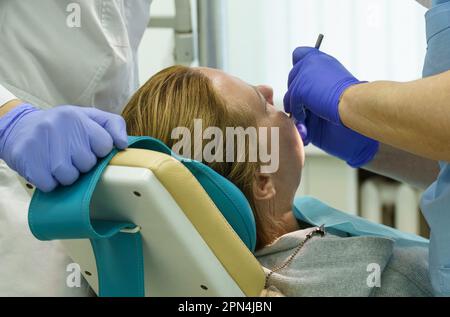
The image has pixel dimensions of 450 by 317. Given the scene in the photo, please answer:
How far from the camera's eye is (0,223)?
1379mm

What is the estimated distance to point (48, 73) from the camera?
1500 mm

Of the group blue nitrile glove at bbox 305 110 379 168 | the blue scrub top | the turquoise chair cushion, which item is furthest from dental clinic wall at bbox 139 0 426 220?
the turquoise chair cushion

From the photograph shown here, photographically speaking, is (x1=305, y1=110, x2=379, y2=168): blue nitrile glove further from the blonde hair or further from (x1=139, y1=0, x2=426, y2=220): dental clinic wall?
(x1=139, y1=0, x2=426, y2=220): dental clinic wall

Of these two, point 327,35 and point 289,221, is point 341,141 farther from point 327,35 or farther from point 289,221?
point 327,35

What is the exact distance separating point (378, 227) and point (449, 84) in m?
0.59

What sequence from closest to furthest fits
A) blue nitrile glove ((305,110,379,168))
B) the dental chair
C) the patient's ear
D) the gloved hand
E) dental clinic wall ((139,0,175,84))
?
1. the dental chair
2. the gloved hand
3. the patient's ear
4. blue nitrile glove ((305,110,379,168))
5. dental clinic wall ((139,0,175,84))

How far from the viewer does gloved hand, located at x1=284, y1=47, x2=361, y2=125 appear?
1.30 meters

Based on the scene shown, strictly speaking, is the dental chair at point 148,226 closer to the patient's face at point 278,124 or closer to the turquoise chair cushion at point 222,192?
the turquoise chair cushion at point 222,192

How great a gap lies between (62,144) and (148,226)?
18cm

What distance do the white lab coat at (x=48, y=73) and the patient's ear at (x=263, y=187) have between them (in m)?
0.42

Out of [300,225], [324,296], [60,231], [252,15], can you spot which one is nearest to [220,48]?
[252,15]

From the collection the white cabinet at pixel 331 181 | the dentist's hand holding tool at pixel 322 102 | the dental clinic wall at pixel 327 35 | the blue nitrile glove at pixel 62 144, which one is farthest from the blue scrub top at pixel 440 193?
the white cabinet at pixel 331 181

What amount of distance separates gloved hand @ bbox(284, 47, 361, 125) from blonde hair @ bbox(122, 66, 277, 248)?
0.12 meters

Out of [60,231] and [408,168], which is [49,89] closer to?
[60,231]
